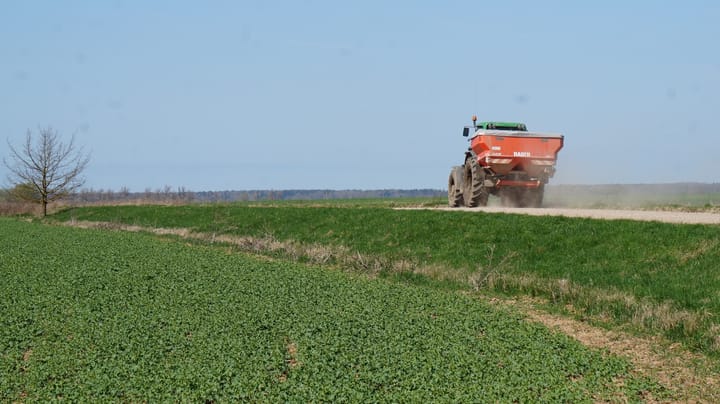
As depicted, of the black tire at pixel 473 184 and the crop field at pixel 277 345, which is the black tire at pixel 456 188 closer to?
the black tire at pixel 473 184

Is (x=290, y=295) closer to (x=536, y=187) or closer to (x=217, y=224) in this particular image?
(x=536, y=187)

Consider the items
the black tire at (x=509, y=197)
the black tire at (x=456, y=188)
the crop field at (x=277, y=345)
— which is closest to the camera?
the crop field at (x=277, y=345)

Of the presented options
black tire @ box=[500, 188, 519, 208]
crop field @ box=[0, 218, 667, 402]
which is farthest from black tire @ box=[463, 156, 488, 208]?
crop field @ box=[0, 218, 667, 402]

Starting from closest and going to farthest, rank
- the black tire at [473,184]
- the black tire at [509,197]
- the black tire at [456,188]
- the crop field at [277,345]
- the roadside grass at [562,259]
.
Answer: the crop field at [277,345] < the roadside grass at [562,259] < the black tire at [473,184] < the black tire at [509,197] < the black tire at [456,188]

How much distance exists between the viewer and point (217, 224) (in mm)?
30625

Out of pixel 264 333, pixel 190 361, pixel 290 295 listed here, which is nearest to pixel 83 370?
pixel 190 361

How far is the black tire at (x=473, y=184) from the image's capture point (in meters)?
26.2

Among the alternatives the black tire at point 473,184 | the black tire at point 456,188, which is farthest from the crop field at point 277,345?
the black tire at point 456,188

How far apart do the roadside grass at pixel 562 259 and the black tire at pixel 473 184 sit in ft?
9.63

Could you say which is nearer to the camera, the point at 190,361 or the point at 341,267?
the point at 190,361

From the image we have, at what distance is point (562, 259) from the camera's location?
51.6 feet

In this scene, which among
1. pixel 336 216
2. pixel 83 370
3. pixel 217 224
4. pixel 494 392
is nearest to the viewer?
pixel 494 392

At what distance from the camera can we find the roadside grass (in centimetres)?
1142

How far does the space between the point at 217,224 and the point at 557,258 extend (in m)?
18.1
